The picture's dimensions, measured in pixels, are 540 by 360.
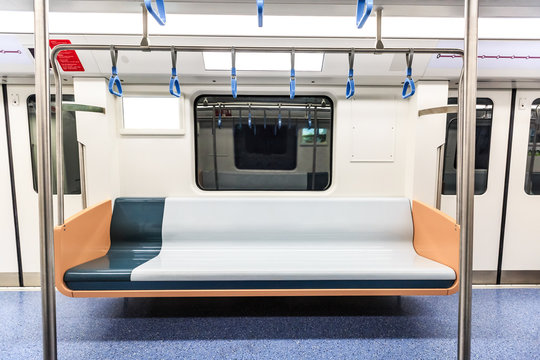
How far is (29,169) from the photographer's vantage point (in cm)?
274

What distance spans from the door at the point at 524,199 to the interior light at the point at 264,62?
1.89m

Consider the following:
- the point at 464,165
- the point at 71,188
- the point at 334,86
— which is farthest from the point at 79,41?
the point at 464,165

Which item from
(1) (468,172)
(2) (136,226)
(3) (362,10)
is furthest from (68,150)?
(1) (468,172)

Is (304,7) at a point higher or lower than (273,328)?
higher

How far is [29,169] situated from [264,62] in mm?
2282

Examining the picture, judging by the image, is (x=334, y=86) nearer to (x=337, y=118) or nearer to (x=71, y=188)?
(x=337, y=118)

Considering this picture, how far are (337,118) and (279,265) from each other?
4.61 ft

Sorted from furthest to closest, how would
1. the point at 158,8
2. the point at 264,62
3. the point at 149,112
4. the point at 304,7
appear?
the point at 149,112 < the point at 264,62 < the point at 304,7 < the point at 158,8

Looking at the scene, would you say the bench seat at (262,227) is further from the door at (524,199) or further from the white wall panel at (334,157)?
the door at (524,199)

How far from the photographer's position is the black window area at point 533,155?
2770 millimetres

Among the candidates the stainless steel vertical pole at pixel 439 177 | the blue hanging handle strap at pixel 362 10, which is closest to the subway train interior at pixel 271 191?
the stainless steel vertical pole at pixel 439 177

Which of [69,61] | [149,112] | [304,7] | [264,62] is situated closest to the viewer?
[304,7]

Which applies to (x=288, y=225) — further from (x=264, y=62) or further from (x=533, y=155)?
(x=533, y=155)

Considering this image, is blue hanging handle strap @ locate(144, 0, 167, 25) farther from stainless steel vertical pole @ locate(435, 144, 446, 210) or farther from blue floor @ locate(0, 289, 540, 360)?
stainless steel vertical pole @ locate(435, 144, 446, 210)
